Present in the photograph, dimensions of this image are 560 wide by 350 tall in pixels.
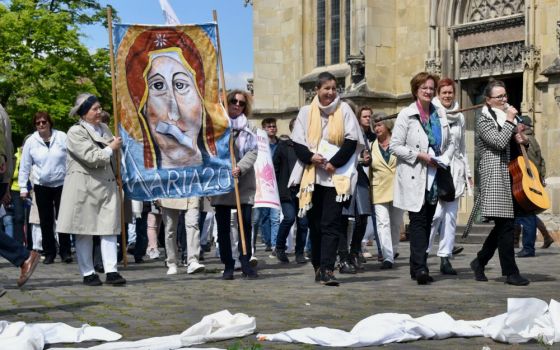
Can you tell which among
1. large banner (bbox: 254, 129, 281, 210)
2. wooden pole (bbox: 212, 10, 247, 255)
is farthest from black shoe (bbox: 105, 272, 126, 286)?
large banner (bbox: 254, 129, 281, 210)

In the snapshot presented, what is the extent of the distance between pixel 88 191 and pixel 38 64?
31.6 meters

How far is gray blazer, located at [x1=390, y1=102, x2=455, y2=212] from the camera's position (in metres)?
11.1

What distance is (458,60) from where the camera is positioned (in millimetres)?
24516

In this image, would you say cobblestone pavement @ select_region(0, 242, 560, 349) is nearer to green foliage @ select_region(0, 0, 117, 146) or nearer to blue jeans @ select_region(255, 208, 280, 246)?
blue jeans @ select_region(255, 208, 280, 246)

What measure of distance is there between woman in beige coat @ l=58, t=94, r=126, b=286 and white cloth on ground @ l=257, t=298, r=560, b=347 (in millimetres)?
4390

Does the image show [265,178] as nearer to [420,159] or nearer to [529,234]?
[420,159]

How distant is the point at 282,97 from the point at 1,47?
16222 millimetres

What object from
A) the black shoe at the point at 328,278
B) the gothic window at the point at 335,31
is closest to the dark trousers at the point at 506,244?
the black shoe at the point at 328,278

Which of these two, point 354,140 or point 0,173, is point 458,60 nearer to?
point 354,140

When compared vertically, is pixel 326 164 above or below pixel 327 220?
above

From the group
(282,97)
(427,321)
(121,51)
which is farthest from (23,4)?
(427,321)

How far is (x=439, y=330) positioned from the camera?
6922mm

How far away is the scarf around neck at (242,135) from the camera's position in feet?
39.9

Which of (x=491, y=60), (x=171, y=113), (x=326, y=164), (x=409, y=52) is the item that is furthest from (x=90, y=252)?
(x=409, y=52)
